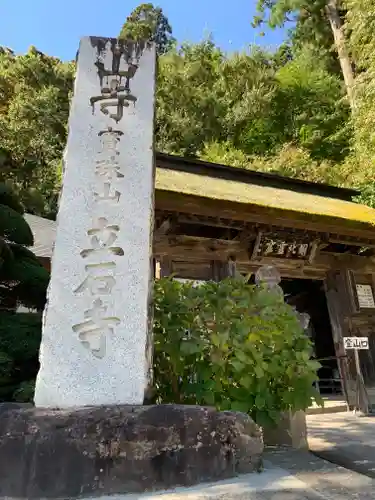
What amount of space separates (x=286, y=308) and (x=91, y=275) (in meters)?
1.69

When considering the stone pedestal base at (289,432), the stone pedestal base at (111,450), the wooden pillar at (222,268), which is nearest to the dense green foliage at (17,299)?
the stone pedestal base at (111,450)

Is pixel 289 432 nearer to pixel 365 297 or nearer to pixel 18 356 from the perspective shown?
Result: pixel 18 356

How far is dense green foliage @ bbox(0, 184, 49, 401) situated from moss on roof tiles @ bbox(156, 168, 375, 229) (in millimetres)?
2031

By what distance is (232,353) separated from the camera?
3254mm

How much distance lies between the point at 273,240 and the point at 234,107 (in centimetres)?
1263

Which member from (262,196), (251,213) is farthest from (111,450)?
(262,196)

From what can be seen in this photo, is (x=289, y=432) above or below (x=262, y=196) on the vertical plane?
below

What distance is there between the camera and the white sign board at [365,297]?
7.54m

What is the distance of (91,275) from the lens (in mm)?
3002

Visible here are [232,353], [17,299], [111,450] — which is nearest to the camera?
[111,450]

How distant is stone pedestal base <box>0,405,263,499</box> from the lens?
227 centimetres

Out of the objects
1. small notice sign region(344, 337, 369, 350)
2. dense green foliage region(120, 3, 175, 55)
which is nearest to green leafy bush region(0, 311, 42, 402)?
small notice sign region(344, 337, 369, 350)

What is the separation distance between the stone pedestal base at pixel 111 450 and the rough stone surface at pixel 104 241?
0.92 ft

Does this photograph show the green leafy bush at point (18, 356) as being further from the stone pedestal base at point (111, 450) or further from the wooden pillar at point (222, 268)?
the wooden pillar at point (222, 268)
